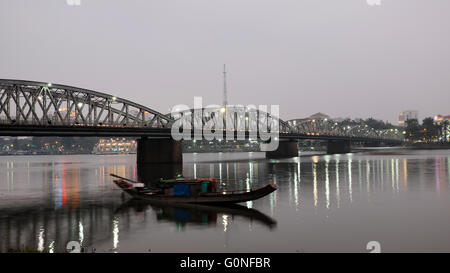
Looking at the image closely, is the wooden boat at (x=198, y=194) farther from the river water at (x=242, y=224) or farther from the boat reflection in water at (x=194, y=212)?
the river water at (x=242, y=224)

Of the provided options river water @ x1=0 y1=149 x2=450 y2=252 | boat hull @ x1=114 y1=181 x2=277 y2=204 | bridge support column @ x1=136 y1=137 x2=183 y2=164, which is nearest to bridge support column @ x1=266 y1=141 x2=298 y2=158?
bridge support column @ x1=136 y1=137 x2=183 y2=164

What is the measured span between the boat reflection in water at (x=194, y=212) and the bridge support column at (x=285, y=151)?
406ft

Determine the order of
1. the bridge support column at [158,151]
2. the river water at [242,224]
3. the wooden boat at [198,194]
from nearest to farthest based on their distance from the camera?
the river water at [242,224], the wooden boat at [198,194], the bridge support column at [158,151]

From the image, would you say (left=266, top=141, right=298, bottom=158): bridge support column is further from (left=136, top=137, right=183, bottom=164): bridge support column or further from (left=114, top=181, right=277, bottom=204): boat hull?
(left=114, top=181, right=277, bottom=204): boat hull

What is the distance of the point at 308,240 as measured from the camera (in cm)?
2228

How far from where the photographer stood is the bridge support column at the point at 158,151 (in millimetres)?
103062

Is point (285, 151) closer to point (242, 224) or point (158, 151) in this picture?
point (158, 151)

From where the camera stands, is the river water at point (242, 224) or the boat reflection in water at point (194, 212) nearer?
the river water at point (242, 224)

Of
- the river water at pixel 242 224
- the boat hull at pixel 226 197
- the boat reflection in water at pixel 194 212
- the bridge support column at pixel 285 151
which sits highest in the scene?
the bridge support column at pixel 285 151

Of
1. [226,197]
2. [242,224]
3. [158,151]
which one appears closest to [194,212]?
[226,197]

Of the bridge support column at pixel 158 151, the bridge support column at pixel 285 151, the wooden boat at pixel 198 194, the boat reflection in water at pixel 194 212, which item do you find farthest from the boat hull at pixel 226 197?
the bridge support column at pixel 285 151

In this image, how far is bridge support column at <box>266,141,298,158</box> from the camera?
158500 mm

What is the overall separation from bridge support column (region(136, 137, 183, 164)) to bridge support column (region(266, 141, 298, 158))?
61.1m

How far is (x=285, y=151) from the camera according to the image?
16062 centimetres
